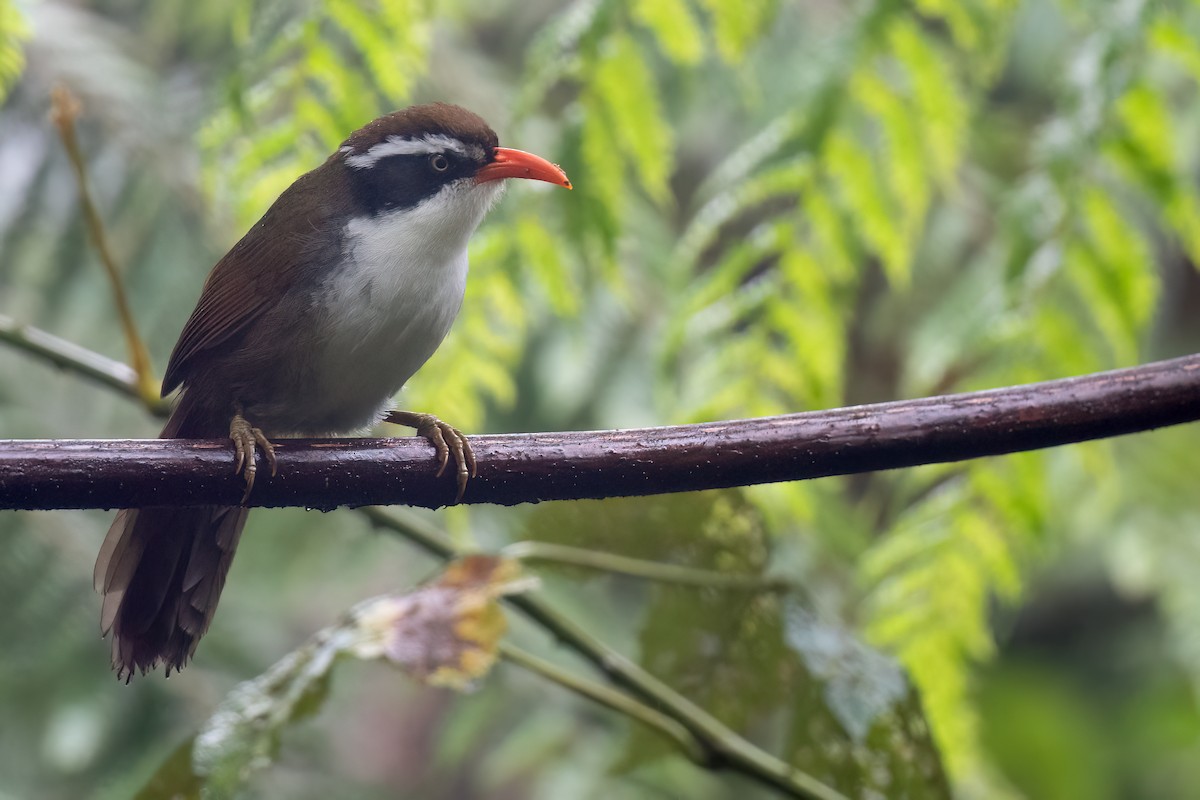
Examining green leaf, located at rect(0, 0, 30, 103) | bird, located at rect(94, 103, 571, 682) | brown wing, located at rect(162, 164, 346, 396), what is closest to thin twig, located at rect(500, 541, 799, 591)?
bird, located at rect(94, 103, 571, 682)

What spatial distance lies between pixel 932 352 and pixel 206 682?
2.02 meters

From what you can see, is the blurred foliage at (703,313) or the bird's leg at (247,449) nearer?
the bird's leg at (247,449)

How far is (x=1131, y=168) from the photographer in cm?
248

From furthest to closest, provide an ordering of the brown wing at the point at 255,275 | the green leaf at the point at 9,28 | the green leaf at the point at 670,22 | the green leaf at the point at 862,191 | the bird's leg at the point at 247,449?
the green leaf at the point at 862,191
the green leaf at the point at 670,22
the green leaf at the point at 9,28
the brown wing at the point at 255,275
the bird's leg at the point at 247,449

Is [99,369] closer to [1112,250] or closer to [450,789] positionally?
[1112,250]

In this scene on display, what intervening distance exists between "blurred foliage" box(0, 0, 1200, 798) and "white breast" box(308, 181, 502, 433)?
1.10ft

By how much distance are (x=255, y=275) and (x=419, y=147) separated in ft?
1.00

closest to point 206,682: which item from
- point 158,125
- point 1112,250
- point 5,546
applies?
point 5,546

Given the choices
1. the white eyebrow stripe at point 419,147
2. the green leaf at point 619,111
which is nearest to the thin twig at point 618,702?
the white eyebrow stripe at point 419,147

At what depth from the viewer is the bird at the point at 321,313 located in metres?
1.75

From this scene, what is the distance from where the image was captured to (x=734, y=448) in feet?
4.75

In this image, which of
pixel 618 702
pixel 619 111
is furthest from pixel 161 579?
pixel 619 111

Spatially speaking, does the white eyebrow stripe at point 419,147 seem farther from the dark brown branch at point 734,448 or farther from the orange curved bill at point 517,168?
the dark brown branch at point 734,448

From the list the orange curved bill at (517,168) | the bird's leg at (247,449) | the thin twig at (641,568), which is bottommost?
the thin twig at (641,568)
